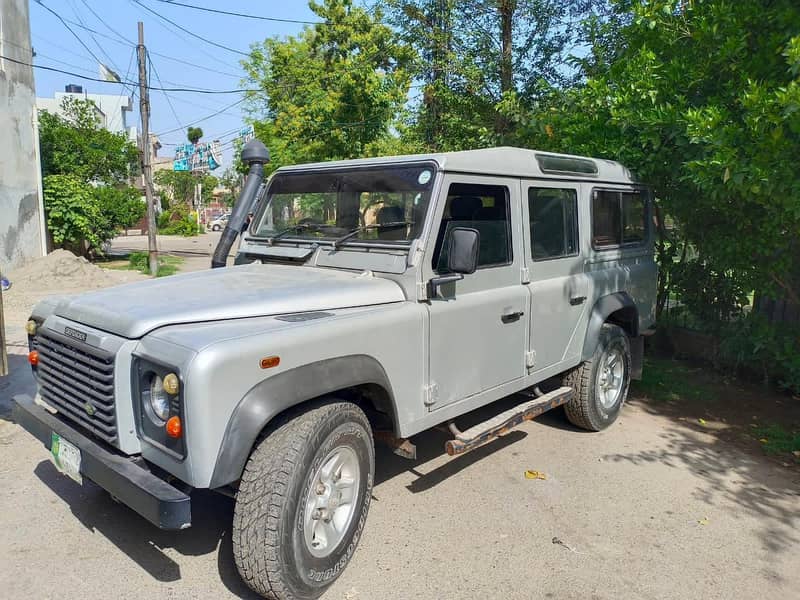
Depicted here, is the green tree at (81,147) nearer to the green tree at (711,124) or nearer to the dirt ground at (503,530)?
the dirt ground at (503,530)

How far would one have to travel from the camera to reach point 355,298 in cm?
339

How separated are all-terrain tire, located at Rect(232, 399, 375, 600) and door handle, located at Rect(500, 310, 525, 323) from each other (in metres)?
1.43

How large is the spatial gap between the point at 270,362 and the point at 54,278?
12.3m

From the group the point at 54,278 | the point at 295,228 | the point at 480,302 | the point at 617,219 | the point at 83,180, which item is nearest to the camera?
the point at 480,302

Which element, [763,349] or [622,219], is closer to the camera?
[622,219]

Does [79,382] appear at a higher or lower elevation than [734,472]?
higher

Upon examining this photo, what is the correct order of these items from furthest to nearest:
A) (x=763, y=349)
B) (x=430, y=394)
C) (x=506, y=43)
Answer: (x=506, y=43)
(x=763, y=349)
(x=430, y=394)

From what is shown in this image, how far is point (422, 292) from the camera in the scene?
3521mm

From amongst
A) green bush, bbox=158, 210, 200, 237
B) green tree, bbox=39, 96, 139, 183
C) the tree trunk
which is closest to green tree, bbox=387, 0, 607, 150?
the tree trunk

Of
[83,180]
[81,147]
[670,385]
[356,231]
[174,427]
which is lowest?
[670,385]

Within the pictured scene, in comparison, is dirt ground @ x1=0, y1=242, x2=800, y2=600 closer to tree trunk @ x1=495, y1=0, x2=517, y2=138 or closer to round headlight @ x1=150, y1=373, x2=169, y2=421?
round headlight @ x1=150, y1=373, x2=169, y2=421

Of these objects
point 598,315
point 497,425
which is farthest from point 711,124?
point 497,425

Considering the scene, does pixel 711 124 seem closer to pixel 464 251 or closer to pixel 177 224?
pixel 464 251

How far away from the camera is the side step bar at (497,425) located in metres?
3.66
